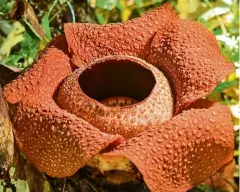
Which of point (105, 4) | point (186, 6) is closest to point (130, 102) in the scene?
point (105, 4)

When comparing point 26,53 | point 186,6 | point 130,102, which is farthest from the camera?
point 186,6

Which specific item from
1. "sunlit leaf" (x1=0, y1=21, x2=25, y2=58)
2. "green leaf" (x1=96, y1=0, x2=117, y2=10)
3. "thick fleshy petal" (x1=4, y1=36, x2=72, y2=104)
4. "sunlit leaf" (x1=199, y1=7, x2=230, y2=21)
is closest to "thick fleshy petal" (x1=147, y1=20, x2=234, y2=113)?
"thick fleshy petal" (x1=4, y1=36, x2=72, y2=104)

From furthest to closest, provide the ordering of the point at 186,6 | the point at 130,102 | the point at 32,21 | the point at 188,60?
the point at 186,6 < the point at 32,21 < the point at 130,102 < the point at 188,60

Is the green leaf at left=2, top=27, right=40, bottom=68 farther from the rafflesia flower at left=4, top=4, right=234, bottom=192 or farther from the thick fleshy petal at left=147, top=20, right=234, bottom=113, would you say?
the thick fleshy petal at left=147, top=20, right=234, bottom=113

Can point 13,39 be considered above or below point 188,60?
below

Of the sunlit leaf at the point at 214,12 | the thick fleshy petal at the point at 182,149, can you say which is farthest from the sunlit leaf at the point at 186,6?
the thick fleshy petal at the point at 182,149

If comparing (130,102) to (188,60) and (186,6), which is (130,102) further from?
(186,6)
